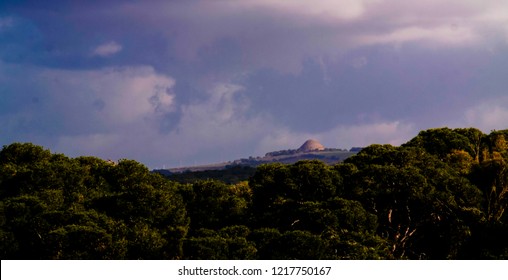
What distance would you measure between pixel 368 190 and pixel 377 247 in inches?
570

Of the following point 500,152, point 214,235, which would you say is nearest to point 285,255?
point 214,235

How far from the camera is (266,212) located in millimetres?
81062

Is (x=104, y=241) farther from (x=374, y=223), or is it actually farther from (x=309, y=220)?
(x=374, y=223)

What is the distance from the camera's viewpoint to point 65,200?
261 feet

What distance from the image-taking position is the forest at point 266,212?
63.5 meters

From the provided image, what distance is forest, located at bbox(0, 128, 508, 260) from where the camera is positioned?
6347 centimetres

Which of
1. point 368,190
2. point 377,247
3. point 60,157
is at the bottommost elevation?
point 377,247

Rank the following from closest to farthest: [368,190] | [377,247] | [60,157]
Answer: [377,247], [368,190], [60,157]
